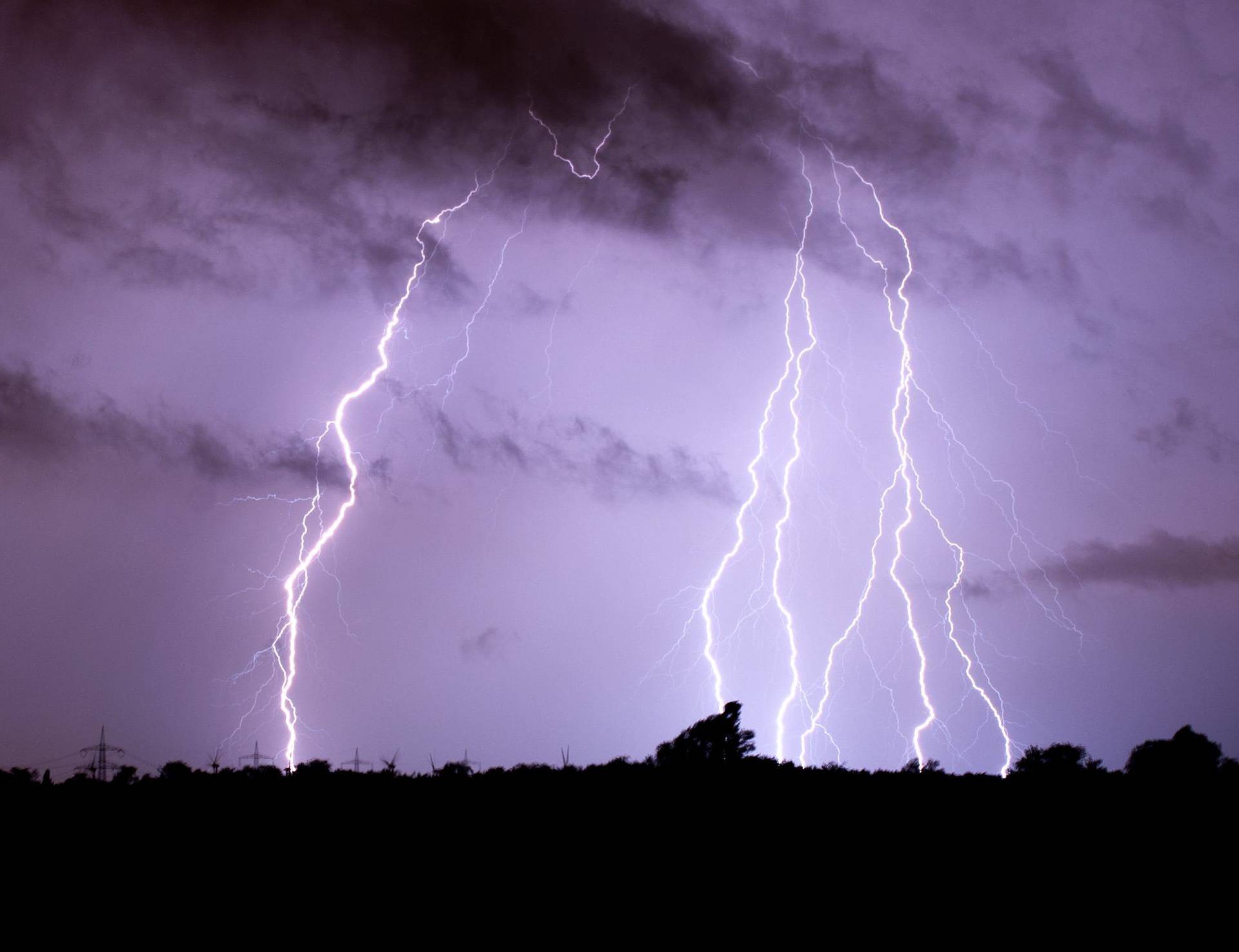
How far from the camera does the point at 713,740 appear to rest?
1389 cm

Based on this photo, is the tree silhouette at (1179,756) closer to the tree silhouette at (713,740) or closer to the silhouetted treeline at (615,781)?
the silhouetted treeline at (615,781)

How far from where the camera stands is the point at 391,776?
6.78m

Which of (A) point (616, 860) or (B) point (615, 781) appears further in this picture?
(B) point (615, 781)

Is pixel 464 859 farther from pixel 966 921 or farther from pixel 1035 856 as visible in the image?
pixel 1035 856

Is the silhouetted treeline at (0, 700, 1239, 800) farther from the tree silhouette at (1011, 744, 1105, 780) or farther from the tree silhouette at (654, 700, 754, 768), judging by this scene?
the tree silhouette at (654, 700, 754, 768)

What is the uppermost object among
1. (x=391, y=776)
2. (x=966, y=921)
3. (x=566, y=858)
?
(x=391, y=776)

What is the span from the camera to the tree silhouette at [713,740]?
42.3ft

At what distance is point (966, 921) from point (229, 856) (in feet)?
13.3

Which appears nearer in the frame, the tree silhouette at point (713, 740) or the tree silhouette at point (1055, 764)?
the tree silhouette at point (1055, 764)

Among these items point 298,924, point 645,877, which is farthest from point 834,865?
point 298,924

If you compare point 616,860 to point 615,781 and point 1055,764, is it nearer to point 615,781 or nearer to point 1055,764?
point 615,781

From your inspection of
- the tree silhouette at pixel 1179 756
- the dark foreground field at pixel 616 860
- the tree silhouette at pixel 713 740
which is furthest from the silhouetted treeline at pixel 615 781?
the tree silhouette at pixel 713 740

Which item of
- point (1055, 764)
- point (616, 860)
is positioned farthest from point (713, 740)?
point (616, 860)

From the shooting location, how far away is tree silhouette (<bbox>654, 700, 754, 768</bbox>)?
1288 cm
